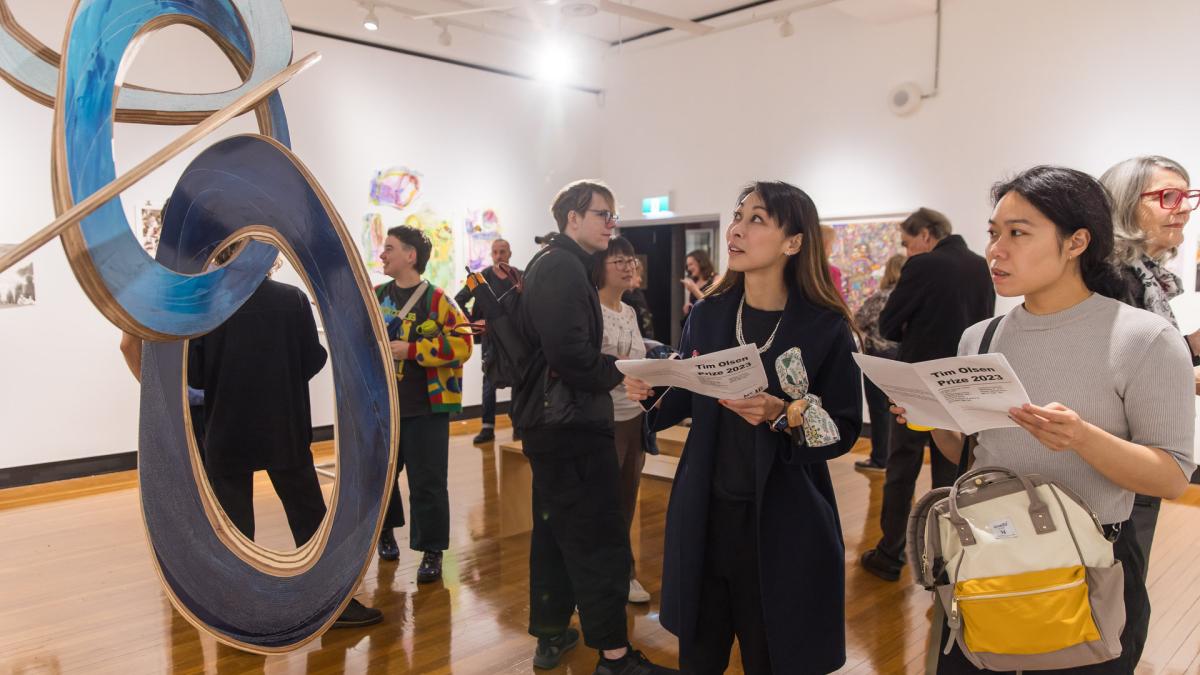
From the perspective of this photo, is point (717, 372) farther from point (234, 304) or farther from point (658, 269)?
point (658, 269)

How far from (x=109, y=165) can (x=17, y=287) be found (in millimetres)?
5538

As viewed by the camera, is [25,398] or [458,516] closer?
[458,516]

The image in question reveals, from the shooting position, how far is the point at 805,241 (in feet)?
6.45

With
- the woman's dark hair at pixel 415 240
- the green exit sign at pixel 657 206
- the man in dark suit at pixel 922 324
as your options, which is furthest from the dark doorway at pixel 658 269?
the woman's dark hair at pixel 415 240

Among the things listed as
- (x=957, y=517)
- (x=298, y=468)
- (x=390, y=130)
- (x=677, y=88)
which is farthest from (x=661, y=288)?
(x=957, y=517)

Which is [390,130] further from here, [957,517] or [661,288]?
[957,517]

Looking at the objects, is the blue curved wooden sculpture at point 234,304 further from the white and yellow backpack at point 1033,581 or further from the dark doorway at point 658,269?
the dark doorway at point 658,269

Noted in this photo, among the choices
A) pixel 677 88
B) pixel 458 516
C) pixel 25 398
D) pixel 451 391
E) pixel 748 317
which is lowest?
pixel 458 516

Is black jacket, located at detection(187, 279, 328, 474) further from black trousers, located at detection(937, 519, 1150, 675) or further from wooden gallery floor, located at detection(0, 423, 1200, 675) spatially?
black trousers, located at detection(937, 519, 1150, 675)

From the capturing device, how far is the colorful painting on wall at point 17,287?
5516 millimetres

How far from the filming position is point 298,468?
2.88 m

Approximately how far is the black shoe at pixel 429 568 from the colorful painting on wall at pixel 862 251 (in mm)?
4772

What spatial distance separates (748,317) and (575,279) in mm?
761

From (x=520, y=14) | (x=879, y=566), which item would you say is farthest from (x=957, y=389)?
(x=520, y=14)
